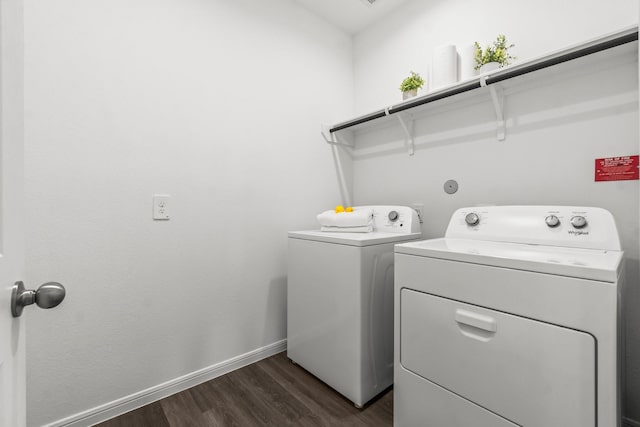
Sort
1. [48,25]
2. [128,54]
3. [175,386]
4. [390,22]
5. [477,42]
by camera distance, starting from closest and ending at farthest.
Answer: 1. [48,25]
2. [128,54]
3. [175,386]
4. [477,42]
5. [390,22]

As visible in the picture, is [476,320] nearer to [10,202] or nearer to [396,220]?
[396,220]

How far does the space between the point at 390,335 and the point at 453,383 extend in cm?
52

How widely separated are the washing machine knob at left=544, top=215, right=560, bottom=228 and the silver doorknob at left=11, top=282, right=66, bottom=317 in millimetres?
1556

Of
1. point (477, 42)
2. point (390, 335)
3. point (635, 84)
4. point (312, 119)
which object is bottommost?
point (390, 335)

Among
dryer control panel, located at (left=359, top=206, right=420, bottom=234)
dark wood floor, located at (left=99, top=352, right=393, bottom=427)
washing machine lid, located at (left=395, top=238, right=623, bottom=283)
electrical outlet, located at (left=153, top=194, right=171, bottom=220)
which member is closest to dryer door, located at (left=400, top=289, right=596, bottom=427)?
washing machine lid, located at (left=395, top=238, right=623, bottom=283)

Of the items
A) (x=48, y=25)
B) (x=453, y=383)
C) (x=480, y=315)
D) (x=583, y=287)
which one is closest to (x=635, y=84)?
(x=583, y=287)

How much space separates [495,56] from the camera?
1471 mm

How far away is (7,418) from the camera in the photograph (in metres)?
0.49

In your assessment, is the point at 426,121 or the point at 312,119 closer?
the point at 426,121

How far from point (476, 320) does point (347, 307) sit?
2.02 feet

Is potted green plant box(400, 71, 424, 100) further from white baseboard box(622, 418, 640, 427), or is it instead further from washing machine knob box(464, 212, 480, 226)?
white baseboard box(622, 418, 640, 427)

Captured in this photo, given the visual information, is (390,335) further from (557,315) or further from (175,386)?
(175,386)

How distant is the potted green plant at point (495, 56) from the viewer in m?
1.47

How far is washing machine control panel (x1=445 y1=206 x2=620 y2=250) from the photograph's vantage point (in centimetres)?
108
